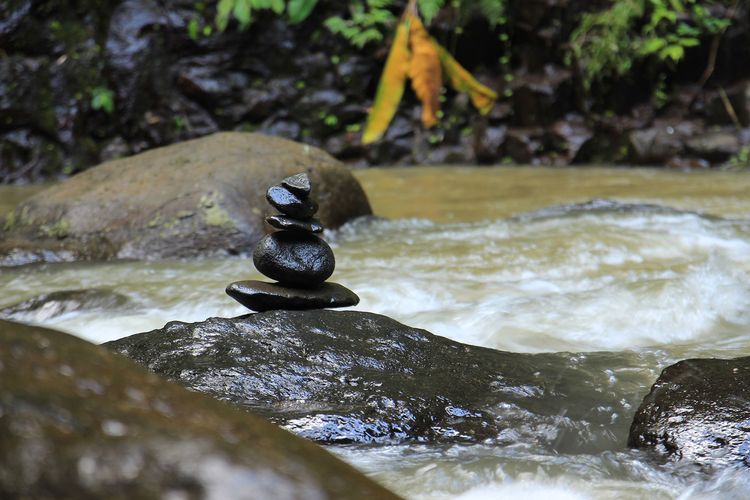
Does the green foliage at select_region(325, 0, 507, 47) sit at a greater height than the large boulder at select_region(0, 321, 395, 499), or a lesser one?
greater

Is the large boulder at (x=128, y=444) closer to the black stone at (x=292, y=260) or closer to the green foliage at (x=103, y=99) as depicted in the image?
the black stone at (x=292, y=260)

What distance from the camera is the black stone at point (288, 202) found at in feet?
8.76

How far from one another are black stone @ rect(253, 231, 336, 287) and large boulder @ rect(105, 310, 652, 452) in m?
0.24

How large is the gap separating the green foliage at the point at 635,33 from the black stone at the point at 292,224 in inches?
316

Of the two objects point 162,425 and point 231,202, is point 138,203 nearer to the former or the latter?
point 231,202

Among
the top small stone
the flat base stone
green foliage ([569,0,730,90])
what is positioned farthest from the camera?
green foliage ([569,0,730,90])

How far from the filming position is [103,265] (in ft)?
14.2

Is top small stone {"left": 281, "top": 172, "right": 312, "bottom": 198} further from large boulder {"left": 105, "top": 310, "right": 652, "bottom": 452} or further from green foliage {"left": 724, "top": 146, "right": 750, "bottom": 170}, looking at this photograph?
green foliage {"left": 724, "top": 146, "right": 750, "bottom": 170}

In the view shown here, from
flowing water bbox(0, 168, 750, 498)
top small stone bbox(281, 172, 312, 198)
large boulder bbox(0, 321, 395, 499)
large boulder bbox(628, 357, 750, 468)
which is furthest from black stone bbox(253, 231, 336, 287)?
large boulder bbox(0, 321, 395, 499)

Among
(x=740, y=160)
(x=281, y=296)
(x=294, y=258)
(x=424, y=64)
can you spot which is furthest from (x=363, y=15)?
(x=281, y=296)

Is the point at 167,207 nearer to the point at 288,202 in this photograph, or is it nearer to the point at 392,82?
the point at 392,82

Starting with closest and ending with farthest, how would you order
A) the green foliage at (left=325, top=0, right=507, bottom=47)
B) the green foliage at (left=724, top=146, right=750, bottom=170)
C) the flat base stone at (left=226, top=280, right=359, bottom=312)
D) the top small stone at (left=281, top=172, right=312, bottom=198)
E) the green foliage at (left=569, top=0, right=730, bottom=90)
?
the flat base stone at (left=226, top=280, right=359, bottom=312) → the top small stone at (left=281, top=172, right=312, bottom=198) → the green foliage at (left=724, top=146, right=750, bottom=170) → the green foliage at (left=569, top=0, right=730, bottom=90) → the green foliage at (left=325, top=0, right=507, bottom=47)

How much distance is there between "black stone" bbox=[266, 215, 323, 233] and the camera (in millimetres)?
2660

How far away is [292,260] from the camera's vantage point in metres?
2.67
